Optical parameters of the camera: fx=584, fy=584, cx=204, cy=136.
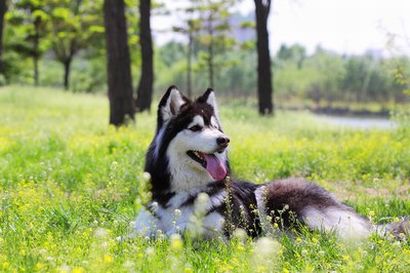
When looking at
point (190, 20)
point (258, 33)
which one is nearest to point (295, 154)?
point (258, 33)

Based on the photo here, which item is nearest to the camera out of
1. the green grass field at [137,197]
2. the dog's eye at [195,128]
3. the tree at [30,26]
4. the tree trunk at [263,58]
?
the green grass field at [137,197]

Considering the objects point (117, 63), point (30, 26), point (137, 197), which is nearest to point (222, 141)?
point (137, 197)

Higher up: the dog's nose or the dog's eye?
the dog's eye

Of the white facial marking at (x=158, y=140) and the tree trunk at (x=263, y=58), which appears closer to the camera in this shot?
the white facial marking at (x=158, y=140)

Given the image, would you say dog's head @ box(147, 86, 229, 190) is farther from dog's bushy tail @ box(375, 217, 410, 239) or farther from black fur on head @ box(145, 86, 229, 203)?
dog's bushy tail @ box(375, 217, 410, 239)

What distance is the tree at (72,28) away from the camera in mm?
45344

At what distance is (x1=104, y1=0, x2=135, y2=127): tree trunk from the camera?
15.6m

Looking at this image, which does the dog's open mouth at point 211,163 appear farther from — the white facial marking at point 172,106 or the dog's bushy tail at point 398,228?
the dog's bushy tail at point 398,228

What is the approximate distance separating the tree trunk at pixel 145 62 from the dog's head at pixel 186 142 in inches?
717

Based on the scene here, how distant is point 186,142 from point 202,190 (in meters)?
0.54

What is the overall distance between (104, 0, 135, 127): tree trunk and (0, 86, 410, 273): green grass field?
0.70 metres

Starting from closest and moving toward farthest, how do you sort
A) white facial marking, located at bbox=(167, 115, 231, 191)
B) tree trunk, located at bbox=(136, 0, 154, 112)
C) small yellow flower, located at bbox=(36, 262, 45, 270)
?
1. small yellow flower, located at bbox=(36, 262, 45, 270)
2. white facial marking, located at bbox=(167, 115, 231, 191)
3. tree trunk, located at bbox=(136, 0, 154, 112)

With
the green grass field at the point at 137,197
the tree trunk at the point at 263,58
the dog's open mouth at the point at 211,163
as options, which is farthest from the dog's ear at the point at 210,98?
the tree trunk at the point at 263,58

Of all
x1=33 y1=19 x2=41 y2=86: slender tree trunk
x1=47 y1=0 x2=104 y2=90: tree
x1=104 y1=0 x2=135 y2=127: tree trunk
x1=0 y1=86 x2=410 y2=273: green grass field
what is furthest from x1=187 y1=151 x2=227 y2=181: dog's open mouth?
Result: x1=33 y1=19 x2=41 y2=86: slender tree trunk
